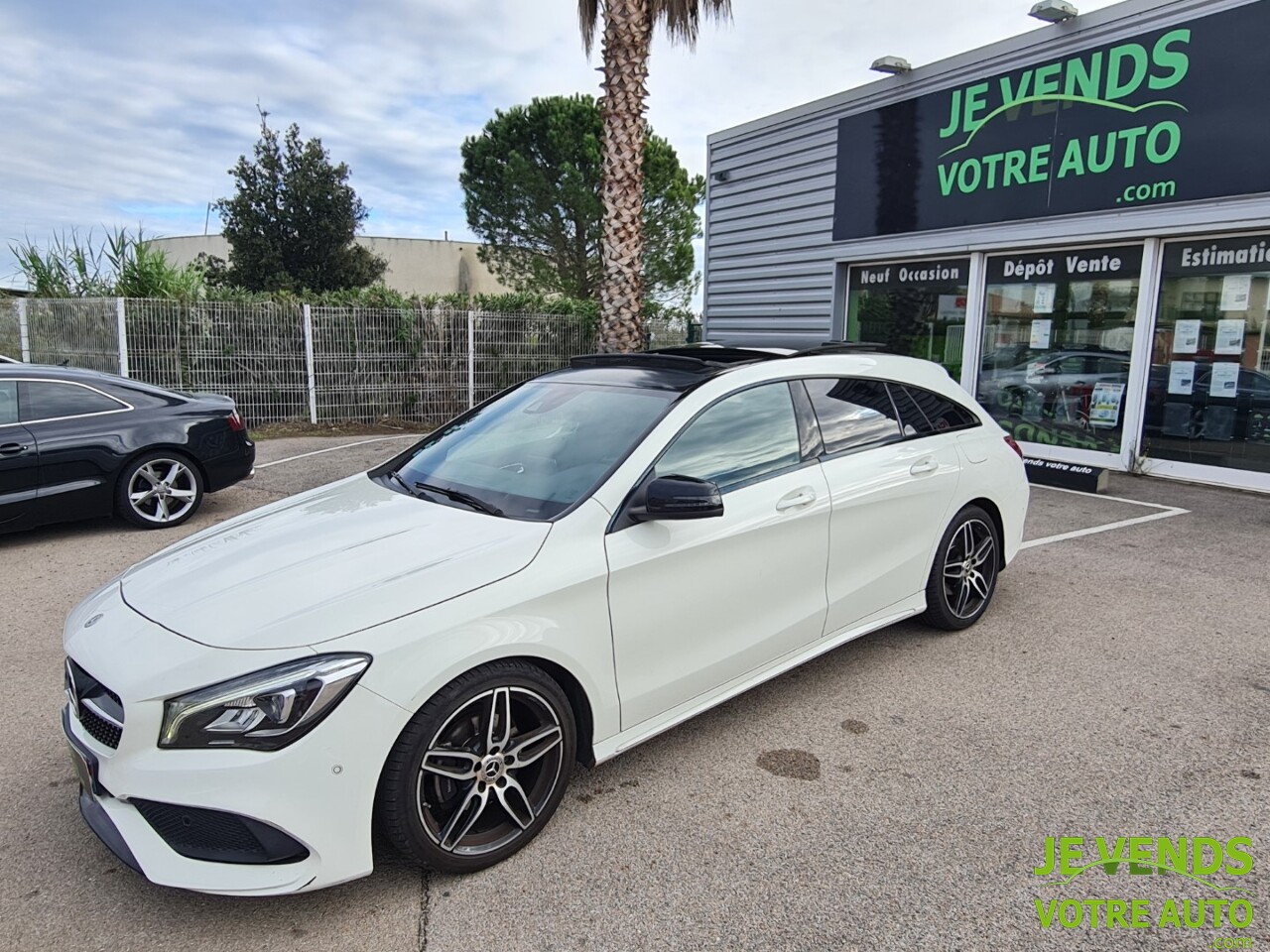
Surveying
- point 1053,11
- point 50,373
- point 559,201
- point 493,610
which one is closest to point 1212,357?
point 1053,11

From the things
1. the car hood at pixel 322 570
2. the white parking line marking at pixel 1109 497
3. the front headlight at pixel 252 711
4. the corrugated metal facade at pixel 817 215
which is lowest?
the white parking line marking at pixel 1109 497

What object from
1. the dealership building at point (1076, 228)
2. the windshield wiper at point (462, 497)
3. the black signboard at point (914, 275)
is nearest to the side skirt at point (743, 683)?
the windshield wiper at point (462, 497)

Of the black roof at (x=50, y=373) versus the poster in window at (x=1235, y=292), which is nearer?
the black roof at (x=50, y=373)

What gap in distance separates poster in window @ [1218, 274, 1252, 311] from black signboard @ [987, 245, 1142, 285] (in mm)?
794

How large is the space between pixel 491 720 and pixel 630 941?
71 cm

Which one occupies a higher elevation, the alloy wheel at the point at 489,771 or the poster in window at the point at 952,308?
the poster in window at the point at 952,308

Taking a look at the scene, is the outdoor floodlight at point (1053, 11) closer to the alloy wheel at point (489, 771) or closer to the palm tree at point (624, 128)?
the palm tree at point (624, 128)

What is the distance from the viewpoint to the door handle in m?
3.28

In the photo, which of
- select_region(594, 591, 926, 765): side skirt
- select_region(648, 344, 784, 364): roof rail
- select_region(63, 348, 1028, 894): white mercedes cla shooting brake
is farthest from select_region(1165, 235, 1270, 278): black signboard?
select_region(648, 344, 784, 364): roof rail

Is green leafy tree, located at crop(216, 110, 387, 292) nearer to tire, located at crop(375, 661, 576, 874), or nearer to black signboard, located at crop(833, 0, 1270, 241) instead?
black signboard, located at crop(833, 0, 1270, 241)

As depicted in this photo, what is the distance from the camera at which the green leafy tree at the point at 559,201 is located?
1007 inches

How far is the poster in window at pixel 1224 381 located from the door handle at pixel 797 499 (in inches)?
275

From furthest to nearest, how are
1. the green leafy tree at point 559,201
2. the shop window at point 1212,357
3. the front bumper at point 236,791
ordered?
the green leafy tree at point 559,201 → the shop window at point 1212,357 → the front bumper at point 236,791

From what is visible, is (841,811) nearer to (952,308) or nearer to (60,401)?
(60,401)
